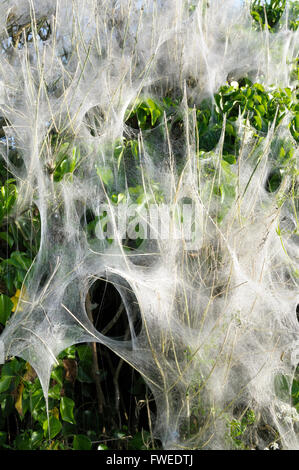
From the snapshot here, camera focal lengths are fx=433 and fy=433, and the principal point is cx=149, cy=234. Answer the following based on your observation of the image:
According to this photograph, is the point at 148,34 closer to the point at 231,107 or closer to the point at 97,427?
the point at 231,107

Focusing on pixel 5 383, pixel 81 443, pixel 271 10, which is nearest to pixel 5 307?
pixel 5 383

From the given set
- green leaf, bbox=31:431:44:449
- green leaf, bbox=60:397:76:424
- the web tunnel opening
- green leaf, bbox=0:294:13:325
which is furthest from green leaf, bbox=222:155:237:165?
green leaf, bbox=31:431:44:449

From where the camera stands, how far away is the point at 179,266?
6.56 ft

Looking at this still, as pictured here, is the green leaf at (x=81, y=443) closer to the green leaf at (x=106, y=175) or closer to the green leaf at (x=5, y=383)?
the green leaf at (x=5, y=383)

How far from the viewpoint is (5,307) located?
7.00ft

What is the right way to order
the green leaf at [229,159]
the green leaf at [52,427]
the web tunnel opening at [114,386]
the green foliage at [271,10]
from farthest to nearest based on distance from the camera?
the green foliage at [271,10], the green leaf at [229,159], the web tunnel opening at [114,386], the green leaf at [52,427]

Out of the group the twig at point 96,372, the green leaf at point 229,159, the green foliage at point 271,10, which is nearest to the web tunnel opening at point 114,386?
the twig at point 96,372

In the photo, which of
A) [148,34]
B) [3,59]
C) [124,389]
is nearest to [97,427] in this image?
[124,389]

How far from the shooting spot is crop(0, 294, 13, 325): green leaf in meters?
2.13

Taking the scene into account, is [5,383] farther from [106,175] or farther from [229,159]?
[229,159]

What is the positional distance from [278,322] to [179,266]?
0.54 meters

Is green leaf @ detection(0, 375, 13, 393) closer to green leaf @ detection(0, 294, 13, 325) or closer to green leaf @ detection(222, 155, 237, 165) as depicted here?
green leaf @ detection(0, 294, 13, 325)

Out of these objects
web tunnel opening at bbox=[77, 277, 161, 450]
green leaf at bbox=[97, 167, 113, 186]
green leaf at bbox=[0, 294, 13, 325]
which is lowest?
web tunnel opening at bbox=[77, 277, 161, 450]

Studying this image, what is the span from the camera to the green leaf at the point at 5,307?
2127mm
